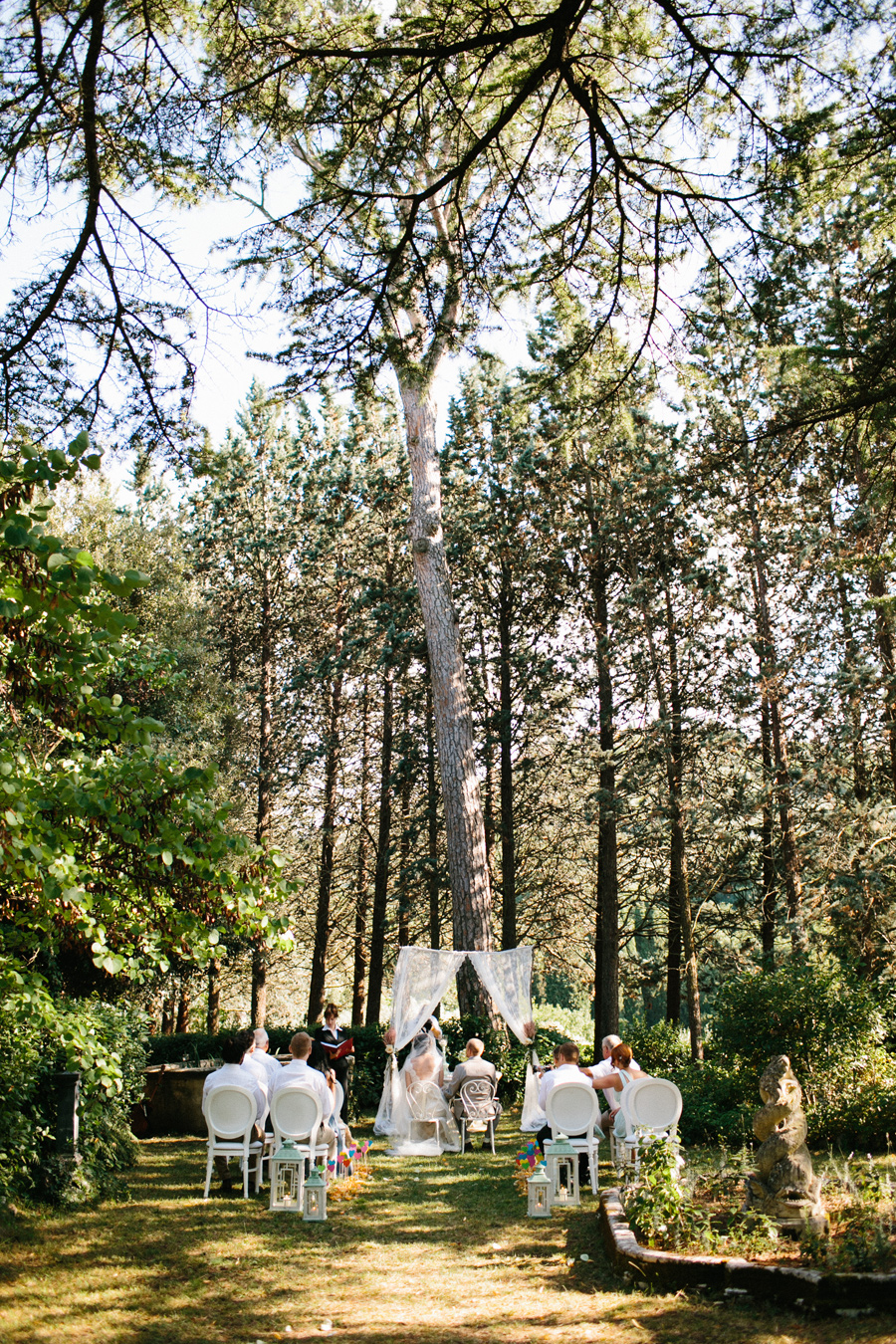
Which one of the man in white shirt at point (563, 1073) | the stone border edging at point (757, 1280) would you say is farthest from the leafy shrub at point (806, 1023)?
the stone border edging at point (757, 1280)

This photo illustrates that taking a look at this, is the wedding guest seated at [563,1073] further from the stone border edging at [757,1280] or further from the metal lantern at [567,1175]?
the stone border edging at [757,1280]

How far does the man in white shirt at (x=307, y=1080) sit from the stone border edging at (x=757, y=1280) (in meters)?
2.71

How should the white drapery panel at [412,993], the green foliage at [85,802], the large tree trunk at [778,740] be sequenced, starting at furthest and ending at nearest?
the large tree trunk at [778,740] → the white drapery panel at [412,993] → the green foliage at [85,802]

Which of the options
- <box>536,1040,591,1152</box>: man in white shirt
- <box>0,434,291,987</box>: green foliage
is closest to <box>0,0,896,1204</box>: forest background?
<box>0,434,291,987</box>: green foliage

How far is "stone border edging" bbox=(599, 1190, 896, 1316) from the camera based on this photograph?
411 cm

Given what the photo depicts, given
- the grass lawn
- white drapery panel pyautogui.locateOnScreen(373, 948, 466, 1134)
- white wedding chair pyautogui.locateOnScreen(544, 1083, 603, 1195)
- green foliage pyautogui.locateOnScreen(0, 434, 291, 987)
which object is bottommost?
the grass lawn

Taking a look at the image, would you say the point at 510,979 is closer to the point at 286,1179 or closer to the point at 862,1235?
the point at 286,1179

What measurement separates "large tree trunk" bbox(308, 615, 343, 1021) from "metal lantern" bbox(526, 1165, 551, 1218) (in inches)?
497

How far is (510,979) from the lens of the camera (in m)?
11.0

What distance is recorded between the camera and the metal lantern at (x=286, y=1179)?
6.62 metres

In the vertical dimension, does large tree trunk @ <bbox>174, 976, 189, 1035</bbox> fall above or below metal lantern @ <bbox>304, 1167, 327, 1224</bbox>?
above

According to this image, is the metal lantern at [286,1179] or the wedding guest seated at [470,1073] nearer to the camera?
the metal lantern at [286,1179]

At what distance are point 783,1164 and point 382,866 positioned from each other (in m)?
13.1

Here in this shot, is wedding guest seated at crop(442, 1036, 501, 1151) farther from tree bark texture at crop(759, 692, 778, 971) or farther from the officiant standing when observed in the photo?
tree bark texture at crop(759, 692, 778, 971)
